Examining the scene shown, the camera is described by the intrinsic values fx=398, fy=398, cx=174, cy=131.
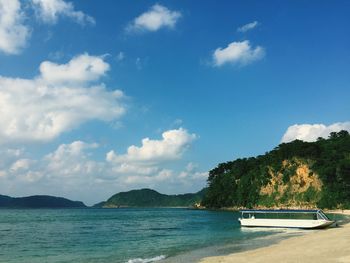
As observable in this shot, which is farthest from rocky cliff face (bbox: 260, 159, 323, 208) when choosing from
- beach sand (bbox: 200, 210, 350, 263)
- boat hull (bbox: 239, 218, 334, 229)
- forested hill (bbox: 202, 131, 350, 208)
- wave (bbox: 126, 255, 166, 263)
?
wave (bbox: 126, 255, 166, 263)

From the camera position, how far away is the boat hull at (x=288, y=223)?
55.9 metres

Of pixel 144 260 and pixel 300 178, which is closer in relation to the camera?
pixel 144 260

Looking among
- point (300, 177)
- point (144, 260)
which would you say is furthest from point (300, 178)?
point (144, 260)

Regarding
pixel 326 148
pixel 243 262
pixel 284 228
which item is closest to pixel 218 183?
pixel 326 148

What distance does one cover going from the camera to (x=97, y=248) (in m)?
43.2

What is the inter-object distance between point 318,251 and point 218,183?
554ft

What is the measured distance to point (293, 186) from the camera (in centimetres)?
14612

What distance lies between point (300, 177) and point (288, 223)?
8893 cm

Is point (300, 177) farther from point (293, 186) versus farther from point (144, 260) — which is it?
point (144, 260)

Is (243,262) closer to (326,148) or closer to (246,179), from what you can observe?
(326,148)

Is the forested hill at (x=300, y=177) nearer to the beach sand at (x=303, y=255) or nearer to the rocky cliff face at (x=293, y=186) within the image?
the rocky cliff face at (x=293, y=186)

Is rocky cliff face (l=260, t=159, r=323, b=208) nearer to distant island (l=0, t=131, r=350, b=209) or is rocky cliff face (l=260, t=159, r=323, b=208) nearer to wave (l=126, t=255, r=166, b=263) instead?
distant island (l=0, t=131, r=350, b=209)

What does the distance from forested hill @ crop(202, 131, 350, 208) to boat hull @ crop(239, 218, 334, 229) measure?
72184 millimetres

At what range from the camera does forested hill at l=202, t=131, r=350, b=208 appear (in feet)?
426
